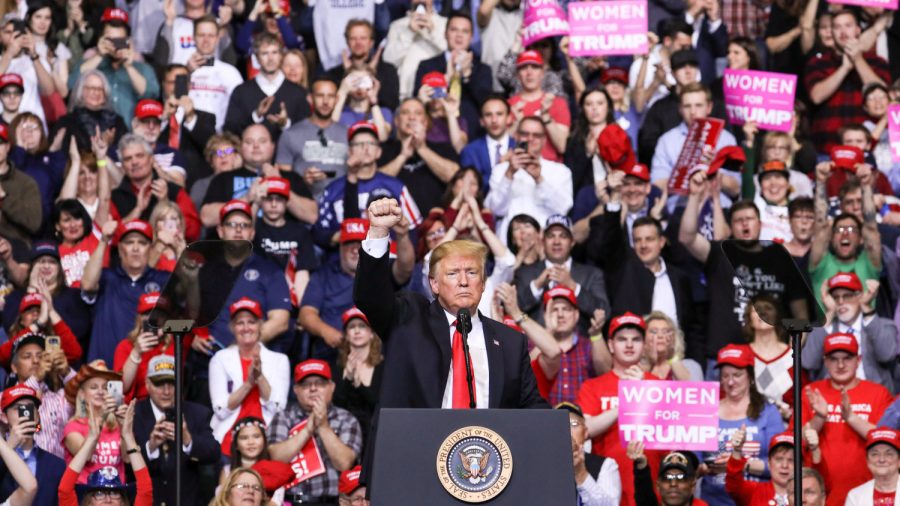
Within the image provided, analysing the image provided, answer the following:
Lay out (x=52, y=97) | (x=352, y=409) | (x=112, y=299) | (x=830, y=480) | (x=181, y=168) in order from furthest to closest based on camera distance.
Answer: (x=52, y=97) < (x=181, y=168) < (x=112, y=299) < (x=352, y=409) < (x=830, y=480)

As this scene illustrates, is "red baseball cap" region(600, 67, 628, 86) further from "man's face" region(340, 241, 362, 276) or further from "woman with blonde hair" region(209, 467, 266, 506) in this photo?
"woman with blonde hair" region(209, 467, 266, 506)

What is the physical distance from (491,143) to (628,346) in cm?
266

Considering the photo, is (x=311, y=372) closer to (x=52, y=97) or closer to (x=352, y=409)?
(x=352, y=409)

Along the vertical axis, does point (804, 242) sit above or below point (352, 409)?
above

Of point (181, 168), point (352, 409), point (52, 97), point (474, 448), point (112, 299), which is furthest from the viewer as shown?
point (52, 97)

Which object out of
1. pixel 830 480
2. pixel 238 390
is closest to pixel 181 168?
pixel 238 390

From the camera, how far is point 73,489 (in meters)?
8.95

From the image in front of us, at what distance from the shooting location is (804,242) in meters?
11.0

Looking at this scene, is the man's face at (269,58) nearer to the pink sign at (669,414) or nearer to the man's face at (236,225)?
the man's face at (236,225)

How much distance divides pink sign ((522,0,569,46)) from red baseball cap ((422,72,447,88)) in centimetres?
90

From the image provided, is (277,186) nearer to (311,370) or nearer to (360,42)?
(311,370)

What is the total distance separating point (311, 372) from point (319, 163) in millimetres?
2634

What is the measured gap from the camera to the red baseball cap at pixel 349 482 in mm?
8648

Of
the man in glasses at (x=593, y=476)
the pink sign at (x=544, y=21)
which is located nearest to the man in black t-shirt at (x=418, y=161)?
the pink sign at (x=544, y=21)
